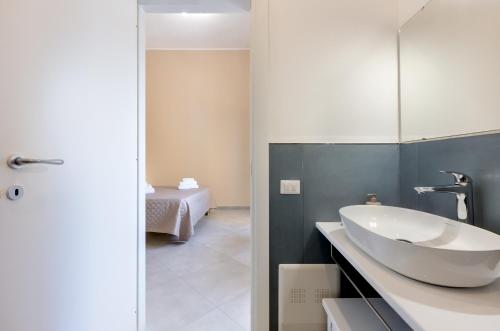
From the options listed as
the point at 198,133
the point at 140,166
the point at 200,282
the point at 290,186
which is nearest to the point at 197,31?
the point at 198,133

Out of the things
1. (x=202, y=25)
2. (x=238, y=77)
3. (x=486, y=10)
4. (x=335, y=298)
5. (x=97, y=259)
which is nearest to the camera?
(x=486, y=10)

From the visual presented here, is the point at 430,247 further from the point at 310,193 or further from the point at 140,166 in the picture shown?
the point at 140,166

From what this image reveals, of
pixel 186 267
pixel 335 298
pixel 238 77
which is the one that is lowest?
pixel 186 267

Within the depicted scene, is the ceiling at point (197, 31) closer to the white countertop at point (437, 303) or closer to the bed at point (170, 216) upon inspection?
the bed at point (170, 216)

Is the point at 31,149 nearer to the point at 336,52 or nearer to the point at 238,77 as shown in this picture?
the point at 336,52

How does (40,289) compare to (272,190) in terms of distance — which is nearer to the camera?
(40,289)

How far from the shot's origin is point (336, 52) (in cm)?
139

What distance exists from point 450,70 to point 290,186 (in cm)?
95

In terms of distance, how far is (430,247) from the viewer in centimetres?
66

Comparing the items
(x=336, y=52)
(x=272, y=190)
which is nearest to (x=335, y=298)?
(x=272, y=190)

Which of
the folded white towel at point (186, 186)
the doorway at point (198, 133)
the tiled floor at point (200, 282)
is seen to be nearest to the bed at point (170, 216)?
the doorway at point (198, 133)

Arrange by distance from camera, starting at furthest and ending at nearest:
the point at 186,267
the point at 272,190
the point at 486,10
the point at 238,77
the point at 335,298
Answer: the point at 238,77
the point at 186,267
the point at 272,190
the point at 335,298
the point at 486,10

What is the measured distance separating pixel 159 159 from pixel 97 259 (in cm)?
386

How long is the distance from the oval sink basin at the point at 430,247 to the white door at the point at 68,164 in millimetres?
1159
